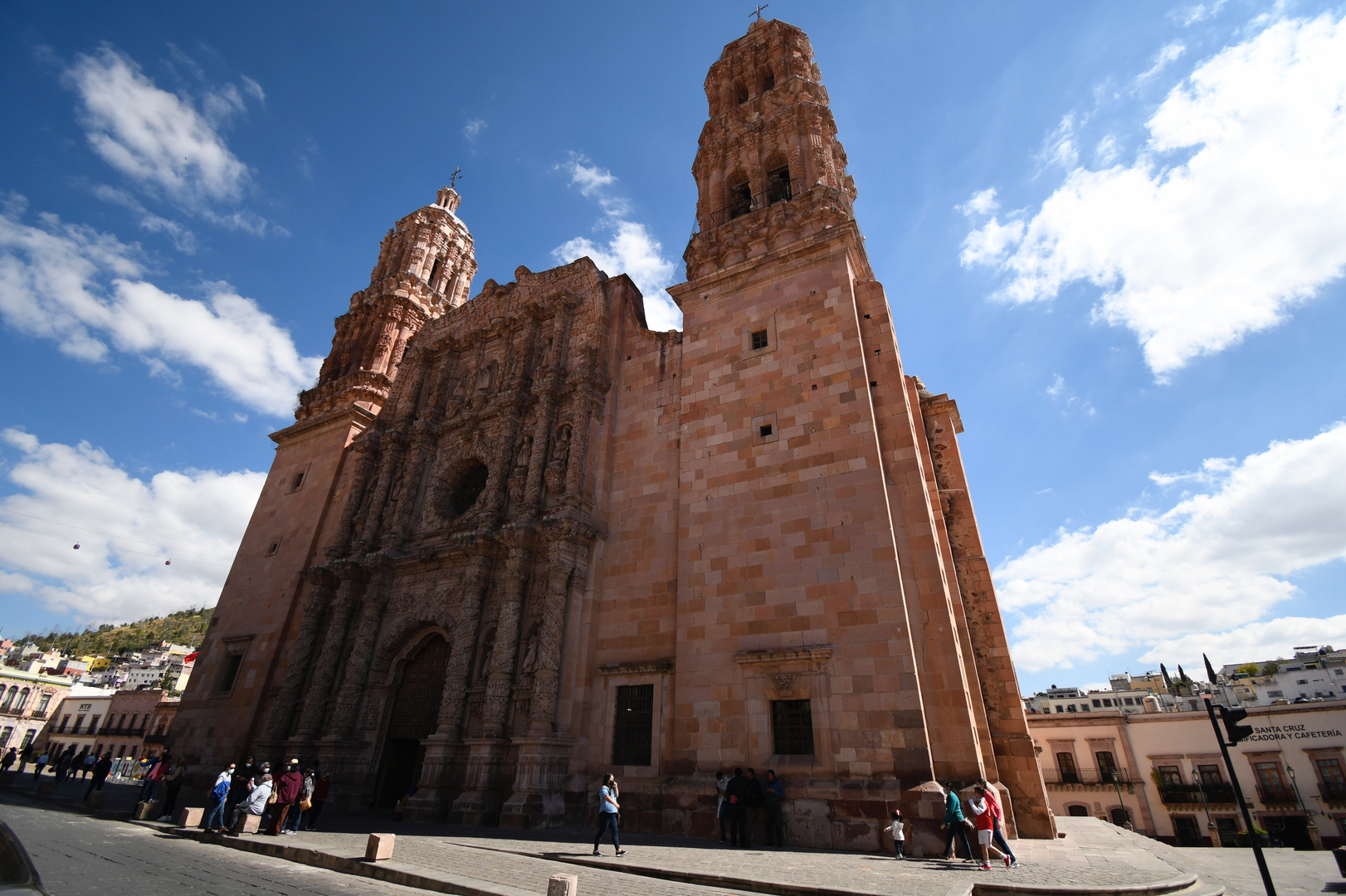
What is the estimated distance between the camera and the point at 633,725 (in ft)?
46.6

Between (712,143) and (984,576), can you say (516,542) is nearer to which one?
(984,576)

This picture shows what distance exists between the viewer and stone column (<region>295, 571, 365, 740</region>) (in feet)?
58.4

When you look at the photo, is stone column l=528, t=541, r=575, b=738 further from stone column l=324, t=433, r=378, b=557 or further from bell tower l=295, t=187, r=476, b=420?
bell tower l=295, t=187, r=476, b=420

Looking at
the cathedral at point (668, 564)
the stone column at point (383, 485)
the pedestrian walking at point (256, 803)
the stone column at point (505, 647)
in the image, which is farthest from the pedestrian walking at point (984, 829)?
the stone column at point (383, 485)

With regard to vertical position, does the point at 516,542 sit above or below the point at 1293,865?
above

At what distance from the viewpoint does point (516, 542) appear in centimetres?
1623

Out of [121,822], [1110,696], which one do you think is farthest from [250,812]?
A: [1110,696]

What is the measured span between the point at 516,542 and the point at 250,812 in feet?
24.4

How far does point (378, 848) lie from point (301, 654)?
13.5m

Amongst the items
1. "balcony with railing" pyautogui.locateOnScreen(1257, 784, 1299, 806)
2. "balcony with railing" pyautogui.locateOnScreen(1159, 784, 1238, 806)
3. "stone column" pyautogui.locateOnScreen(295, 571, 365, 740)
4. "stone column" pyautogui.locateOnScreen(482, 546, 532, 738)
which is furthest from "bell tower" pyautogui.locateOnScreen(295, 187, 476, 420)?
"balcony with railing" pyautogui.locateOnScreen(1257, 784, 1299, 806)

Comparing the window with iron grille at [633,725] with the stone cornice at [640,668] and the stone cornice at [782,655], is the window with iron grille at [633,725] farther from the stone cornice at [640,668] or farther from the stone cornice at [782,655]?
the stone cornice at [782,655]

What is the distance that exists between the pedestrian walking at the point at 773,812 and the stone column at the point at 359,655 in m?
12.4

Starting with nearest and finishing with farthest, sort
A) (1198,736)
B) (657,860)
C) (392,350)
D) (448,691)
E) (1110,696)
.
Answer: (657,860)
(448,691)
(392,350)
(1198,736)
(1110,696)

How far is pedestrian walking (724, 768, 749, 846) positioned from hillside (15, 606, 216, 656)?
135m
